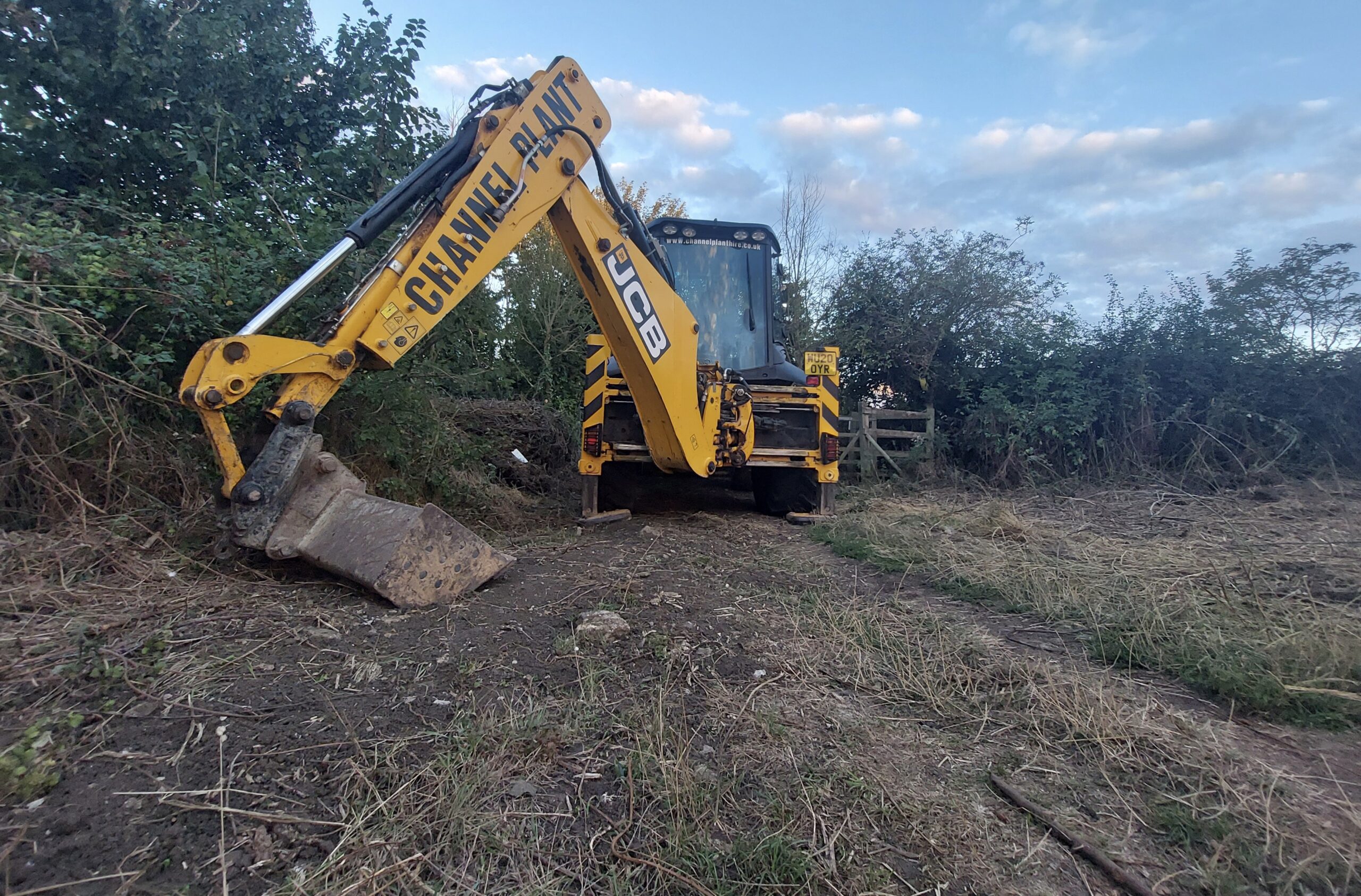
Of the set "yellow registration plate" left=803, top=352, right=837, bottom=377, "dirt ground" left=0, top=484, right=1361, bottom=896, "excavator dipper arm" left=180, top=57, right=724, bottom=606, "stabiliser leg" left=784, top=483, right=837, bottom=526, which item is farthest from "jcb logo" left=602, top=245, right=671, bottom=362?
"stabiliser leg" left=784, top=483, right=837, bottom=526

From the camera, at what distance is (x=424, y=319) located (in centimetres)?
390

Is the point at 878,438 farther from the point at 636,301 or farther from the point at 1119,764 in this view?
the point at 1119,764

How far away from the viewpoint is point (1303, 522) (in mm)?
6352

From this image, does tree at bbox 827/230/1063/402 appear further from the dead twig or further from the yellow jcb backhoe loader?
the dead twig

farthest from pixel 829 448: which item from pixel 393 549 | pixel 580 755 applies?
pixel 580 755

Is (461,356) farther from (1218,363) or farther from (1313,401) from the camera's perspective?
(1313,401)

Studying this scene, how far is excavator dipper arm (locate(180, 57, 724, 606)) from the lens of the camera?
3.32 m

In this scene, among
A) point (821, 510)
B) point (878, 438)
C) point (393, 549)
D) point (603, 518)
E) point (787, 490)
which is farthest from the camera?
point (878, 438)

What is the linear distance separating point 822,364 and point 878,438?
437 cm

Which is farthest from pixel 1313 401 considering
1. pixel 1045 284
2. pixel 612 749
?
pixel 612 749

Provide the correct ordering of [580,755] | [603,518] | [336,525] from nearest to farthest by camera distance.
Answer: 1. [580,755]
2. [336,525]
3. [603,518]

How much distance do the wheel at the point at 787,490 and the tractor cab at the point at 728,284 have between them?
111 cm

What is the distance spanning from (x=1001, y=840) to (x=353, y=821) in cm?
172

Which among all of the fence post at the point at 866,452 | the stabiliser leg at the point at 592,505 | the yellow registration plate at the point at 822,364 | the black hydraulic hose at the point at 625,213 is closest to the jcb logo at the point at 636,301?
the black hydraulic hose at the point at 625,213
